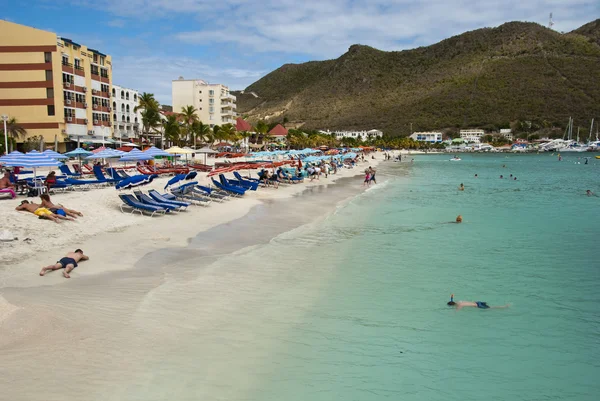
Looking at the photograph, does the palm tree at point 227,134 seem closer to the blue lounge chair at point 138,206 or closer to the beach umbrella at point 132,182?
the beach umbrella at point 132,182

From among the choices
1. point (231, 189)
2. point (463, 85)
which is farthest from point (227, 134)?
point (463, 85)

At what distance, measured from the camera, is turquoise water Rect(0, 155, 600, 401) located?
544cm

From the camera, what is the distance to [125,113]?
194ft

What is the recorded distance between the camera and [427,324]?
7.43 meters

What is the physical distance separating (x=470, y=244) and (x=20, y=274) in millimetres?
11685

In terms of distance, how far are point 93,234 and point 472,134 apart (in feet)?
438

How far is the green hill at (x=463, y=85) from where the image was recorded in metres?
119

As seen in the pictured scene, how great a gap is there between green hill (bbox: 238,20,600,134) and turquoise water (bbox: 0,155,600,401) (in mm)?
117952

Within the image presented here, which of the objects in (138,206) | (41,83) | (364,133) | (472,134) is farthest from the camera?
(472,134)

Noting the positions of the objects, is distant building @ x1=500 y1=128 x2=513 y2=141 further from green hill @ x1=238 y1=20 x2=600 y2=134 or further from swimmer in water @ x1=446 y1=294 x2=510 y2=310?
swimmer in water @ x1=446 y1=294 x2=510 y2=310

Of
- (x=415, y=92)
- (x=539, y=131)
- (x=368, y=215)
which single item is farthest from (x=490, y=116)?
(x=368, y=215)

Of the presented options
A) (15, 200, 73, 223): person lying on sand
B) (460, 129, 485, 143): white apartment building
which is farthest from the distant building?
(15, 200, 73, 223): person lying on sand

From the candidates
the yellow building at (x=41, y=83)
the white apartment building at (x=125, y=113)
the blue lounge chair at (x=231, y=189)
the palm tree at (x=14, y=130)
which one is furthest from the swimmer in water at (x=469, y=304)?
the white apartment building at (x=125, y=113)

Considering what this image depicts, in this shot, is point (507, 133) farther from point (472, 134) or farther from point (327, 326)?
point (327, 326)
